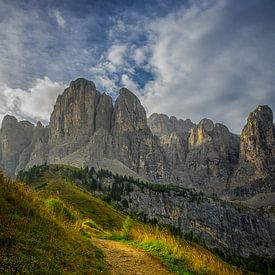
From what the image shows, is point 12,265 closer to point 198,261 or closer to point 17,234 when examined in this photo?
point 17,234

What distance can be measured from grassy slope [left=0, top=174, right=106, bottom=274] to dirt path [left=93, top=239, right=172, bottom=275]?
23.0 inches

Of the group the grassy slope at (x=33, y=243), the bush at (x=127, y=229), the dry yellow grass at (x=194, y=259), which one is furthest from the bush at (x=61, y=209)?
the grassy slope at (x=33, y=243)

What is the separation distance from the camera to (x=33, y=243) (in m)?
8.14

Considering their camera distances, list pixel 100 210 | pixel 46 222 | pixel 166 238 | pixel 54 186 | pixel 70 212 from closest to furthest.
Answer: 1. pixel 46 222
2. pixel 166 238
3. pixel 70 212
4. pixel 100 210
5. pixel 54 186

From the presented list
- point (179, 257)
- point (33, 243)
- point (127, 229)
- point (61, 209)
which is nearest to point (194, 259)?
point (179, 257)

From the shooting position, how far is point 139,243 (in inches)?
593

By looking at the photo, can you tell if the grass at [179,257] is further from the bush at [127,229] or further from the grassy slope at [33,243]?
the grassy slope at [33,243]

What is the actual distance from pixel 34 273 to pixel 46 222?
3.68 meters

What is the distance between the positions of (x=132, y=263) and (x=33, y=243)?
4409 millimetres

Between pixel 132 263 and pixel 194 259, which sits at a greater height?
pixel 194 259

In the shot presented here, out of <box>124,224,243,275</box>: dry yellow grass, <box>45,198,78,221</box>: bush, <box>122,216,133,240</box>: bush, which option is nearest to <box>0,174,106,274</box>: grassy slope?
<box>124,224,243,275</box>: dry yellow grass

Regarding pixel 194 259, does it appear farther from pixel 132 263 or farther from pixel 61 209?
pixel 61 209

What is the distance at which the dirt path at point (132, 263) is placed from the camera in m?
10.3

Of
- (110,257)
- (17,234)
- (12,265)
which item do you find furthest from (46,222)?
(12,265)
